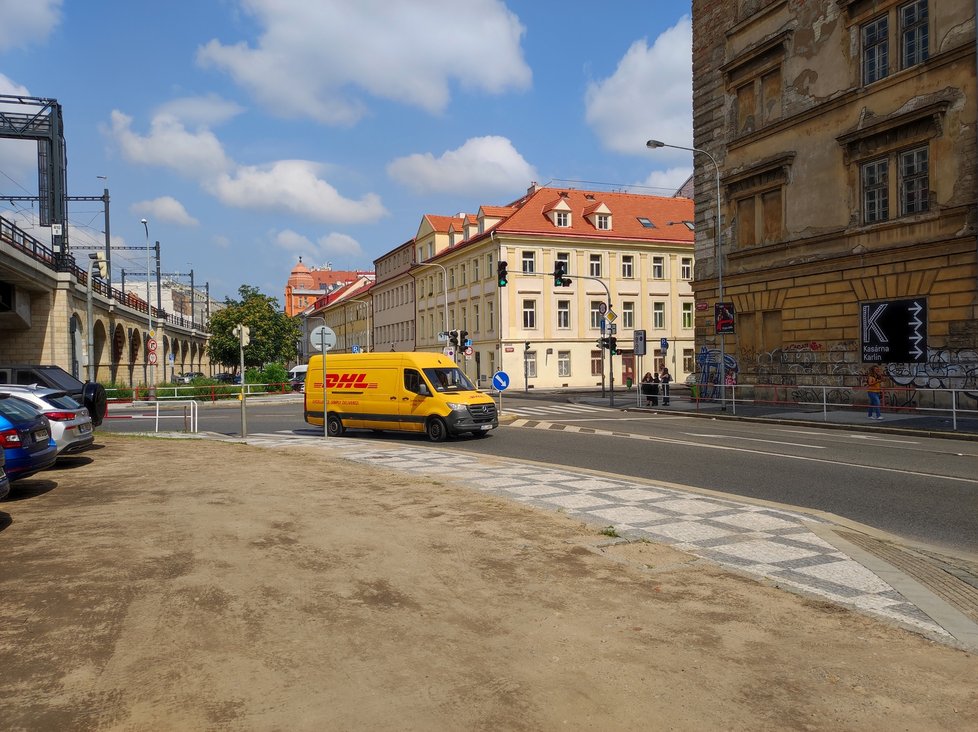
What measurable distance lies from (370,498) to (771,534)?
4.89m

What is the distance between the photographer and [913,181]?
22.8 m

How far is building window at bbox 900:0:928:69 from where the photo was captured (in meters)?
22.3

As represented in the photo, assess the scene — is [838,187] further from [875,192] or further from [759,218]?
[759,218]

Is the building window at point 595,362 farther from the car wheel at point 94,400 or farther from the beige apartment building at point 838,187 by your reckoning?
the car wheel at point 94,400

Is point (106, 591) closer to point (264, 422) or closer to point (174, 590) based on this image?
point (174, 590)

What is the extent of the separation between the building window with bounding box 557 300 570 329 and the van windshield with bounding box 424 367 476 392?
117 ft

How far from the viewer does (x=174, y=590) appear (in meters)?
5.51

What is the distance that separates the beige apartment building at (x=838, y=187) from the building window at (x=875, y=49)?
4 cm

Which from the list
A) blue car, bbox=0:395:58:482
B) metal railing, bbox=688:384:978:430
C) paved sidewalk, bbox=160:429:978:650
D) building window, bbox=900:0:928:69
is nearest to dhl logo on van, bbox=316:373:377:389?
paved sidewalk, bbox=160:429:978:650

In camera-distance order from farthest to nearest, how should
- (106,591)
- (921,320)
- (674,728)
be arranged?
(921,320) → (106,591) → (674,728)

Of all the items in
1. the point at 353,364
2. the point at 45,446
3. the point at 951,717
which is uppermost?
the point at 353,364

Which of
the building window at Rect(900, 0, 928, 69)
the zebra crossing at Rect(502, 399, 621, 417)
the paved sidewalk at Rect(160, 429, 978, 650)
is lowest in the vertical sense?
the paved sidewalk at Rect(160, 429, 978, 650)

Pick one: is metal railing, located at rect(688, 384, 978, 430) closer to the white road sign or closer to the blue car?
the white road sign

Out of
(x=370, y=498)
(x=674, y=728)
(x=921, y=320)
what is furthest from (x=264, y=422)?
(x=674, y=728)
